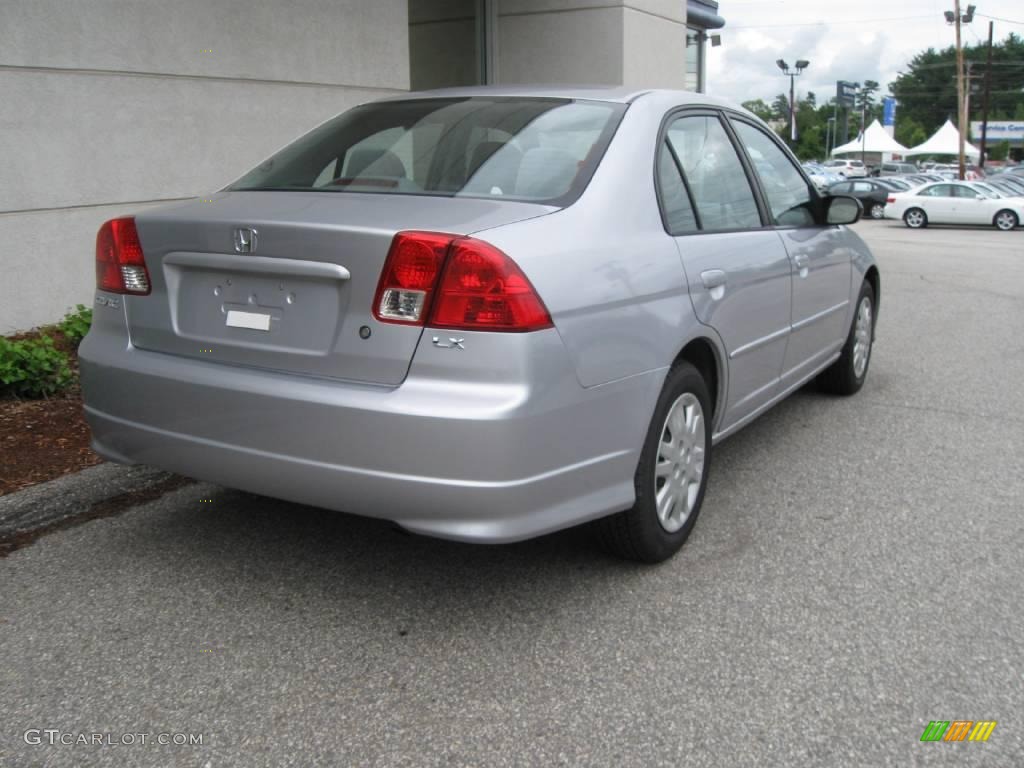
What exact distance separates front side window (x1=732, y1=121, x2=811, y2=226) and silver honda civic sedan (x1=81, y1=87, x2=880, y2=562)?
69cm

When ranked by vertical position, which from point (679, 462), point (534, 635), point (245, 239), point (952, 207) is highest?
point (245, 239)

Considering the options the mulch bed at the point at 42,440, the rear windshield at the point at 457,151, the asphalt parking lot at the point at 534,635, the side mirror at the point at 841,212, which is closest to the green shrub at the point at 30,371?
the mulch bed at the point at 42,440

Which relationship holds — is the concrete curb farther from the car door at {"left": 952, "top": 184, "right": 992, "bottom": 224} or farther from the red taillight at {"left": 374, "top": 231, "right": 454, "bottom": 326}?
the car door at {"left": 952, "top": 184, "right": 992, "bottom": 224}

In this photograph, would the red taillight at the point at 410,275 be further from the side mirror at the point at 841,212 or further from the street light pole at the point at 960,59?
the street light pole at the point at 960,59

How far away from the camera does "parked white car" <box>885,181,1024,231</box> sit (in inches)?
1129

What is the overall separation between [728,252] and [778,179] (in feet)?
3.84

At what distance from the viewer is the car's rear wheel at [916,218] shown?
97.6 ft

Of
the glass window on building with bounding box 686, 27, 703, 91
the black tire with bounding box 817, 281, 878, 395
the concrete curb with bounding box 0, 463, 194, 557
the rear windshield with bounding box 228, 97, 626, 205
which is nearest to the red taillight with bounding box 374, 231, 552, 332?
the rear windshield with bounding box 228, 97, 626, 205

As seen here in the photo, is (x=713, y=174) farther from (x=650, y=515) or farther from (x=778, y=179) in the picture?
(x=650, y=515)

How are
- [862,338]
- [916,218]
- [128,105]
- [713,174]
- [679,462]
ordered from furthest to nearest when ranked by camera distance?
[916,218] → [128,105] → [862,338] → [713,174] → [679,462]

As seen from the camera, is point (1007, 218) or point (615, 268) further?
point (1007, 218)

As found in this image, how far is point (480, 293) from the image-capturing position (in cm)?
295

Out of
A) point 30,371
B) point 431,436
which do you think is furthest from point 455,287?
point 30,371

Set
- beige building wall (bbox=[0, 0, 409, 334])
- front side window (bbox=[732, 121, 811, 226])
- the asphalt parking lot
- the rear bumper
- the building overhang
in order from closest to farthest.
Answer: the asphalt parking lot
the rear bumper
front side window (bbox=[732, 121, 811, 226])
beige building wall (bbox=[0, 0, 409, 334])
the building overhang
